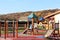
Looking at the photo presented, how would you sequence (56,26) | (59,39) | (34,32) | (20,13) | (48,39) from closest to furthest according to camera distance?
(48,39) → (59,39) → (56,26) → (34,32) → (20,13)

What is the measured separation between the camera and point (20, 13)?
7744 centimetres

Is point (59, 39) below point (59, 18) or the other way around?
below

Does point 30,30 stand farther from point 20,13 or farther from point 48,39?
point 20,13

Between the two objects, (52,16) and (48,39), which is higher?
(52,16)

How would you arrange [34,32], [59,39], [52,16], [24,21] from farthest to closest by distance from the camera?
[24,21] → [52,16] → [34,32] → [59,39]

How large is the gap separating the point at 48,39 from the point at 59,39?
5.44 ft

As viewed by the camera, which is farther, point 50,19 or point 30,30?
point 50,19

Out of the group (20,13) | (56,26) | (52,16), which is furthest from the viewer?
(20,13)

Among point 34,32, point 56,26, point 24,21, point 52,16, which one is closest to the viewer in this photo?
point 56,26

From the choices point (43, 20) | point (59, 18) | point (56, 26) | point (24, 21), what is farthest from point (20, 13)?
point (56, 26)

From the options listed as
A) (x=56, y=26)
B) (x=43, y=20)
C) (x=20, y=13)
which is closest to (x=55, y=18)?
(x=43, y=20)

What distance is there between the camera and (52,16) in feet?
96.4

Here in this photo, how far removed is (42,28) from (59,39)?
Answer: 12098 millimetres

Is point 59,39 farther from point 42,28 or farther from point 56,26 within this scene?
point 42,28
